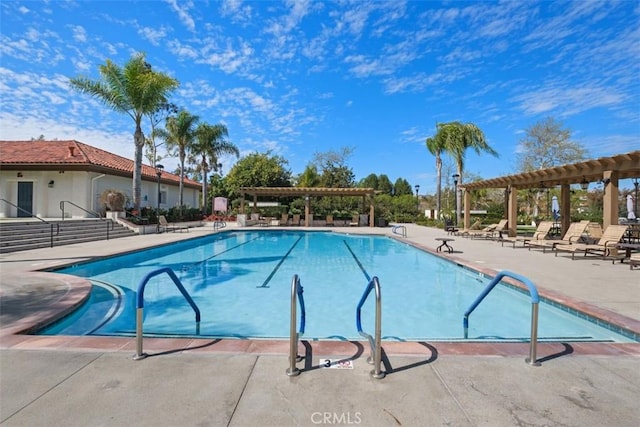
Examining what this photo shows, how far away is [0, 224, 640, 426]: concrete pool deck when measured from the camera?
7.59 ft

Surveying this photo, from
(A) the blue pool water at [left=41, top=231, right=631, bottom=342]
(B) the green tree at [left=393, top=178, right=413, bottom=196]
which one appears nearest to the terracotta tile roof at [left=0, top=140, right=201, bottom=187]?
(A) the blue pool water at [left=41, top=231, right=631, bottom=342]

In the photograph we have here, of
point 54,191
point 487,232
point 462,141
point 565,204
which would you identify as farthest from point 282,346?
point 462,141

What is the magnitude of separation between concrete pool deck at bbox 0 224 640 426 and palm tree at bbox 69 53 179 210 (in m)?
16.9

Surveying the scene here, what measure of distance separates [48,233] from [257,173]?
23.2 metres

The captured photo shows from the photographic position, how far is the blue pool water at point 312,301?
5082 mm

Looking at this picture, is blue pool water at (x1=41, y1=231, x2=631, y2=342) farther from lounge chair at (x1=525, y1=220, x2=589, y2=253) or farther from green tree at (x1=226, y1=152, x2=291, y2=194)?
green tree at (x1=226, y1=152, x2=291, y2=194)

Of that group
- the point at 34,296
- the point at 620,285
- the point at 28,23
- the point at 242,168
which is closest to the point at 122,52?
→ the point at 28,23

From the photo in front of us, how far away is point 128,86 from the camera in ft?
58.9

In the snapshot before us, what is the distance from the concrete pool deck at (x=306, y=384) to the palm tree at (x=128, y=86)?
16.9 meters

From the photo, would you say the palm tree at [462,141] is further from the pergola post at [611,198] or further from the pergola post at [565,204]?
the pergola post at [611,198]

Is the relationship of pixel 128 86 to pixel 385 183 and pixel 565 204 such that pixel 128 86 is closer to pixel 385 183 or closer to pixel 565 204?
pixel 565 204

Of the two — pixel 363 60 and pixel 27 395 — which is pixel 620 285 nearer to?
pixel 27 395

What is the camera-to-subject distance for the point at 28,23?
1063 cm

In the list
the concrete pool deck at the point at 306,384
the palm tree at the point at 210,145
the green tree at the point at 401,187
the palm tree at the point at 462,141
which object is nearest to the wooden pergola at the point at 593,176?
the palm tree at the point at 462,141
